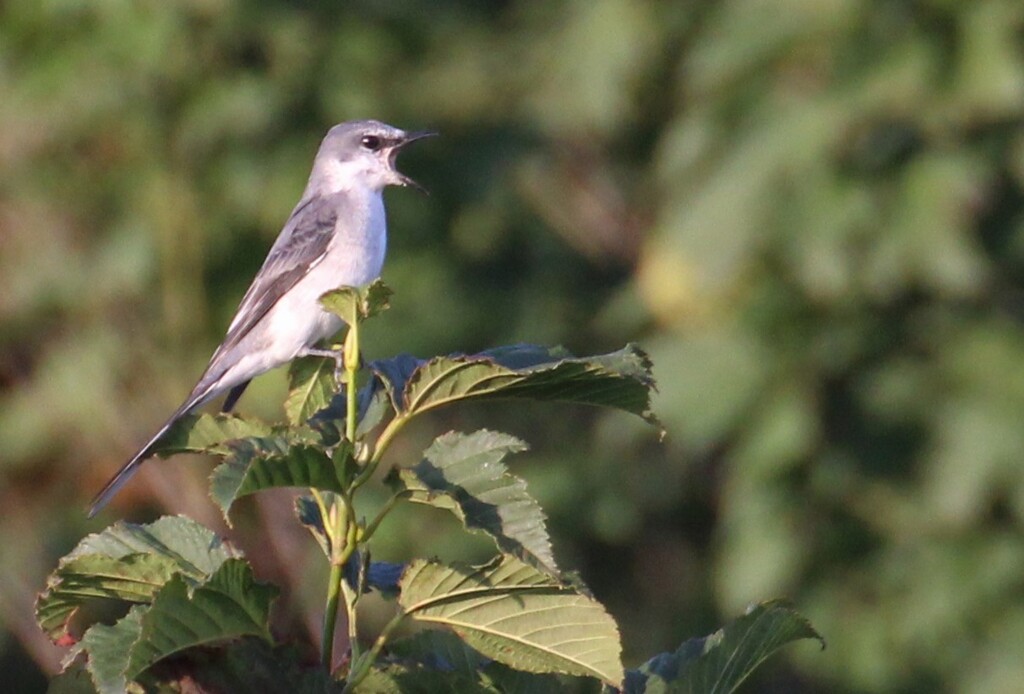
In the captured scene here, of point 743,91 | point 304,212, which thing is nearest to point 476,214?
point 743,91

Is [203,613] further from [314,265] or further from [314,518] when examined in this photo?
[314,265]

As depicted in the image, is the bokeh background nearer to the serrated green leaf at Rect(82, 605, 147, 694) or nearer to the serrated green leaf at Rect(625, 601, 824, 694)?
the serrated green leaf at Rect(625, 601, 824, 694)

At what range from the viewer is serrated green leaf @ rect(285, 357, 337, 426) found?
3.55 meters

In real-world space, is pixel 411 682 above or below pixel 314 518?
below

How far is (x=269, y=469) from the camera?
228 centimetres

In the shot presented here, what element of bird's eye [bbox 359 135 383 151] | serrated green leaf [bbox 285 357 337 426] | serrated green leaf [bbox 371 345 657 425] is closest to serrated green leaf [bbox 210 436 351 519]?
serrated green leaf [bbox 371 345 657 425]

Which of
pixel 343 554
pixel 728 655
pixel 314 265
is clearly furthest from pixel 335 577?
pixel 314 265

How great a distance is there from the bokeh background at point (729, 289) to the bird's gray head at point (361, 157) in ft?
6.55

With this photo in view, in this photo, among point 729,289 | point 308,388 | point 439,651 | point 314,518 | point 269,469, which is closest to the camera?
point 269,469

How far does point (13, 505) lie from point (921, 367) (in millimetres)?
4794

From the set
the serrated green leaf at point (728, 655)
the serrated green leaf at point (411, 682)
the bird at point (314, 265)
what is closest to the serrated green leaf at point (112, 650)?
the serrated green leaf at point (411, 682)

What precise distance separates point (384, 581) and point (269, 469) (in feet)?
1.44

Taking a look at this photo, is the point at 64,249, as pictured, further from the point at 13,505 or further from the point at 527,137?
the point at 527,137

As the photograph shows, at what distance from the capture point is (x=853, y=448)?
838cm
